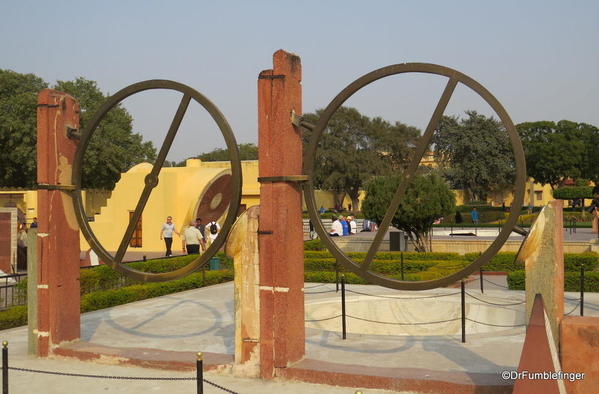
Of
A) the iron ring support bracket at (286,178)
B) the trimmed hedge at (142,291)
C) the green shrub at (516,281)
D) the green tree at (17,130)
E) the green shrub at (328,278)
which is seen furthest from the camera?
the green tree at (17,130)

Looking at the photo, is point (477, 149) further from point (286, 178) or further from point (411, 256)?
point (286, 178)

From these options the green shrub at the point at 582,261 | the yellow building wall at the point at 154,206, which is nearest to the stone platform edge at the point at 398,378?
the green shrub at the point at 582,261

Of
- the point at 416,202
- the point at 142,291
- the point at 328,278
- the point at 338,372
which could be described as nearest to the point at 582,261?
the point at 416,202

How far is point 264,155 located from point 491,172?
138 ft

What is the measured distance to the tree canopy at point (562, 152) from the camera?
56219 millimetres

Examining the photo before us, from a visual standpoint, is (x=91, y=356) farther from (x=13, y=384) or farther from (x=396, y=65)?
(x=396, y=65)

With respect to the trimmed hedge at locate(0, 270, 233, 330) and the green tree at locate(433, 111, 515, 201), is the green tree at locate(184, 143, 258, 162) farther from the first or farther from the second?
the trimmed hedge at locate(0, 270, 233, 330)

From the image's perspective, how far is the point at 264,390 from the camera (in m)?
5.76

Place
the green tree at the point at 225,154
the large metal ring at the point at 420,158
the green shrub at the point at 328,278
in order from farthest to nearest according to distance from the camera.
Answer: the green tree at the point at 225,154
the green shrub at the point at 328,278
the large metal ring at the point at 420,158

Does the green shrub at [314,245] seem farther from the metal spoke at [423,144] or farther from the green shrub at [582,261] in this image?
the metal spoke at [423,144]

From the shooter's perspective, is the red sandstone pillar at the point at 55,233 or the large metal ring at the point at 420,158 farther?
the red sandstone pillar at the point at 55,233

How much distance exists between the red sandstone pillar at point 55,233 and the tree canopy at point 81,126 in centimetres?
2787

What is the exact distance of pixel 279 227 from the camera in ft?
20.2

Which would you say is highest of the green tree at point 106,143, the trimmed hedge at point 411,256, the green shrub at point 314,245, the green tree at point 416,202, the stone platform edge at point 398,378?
the green tree at point 106,143
